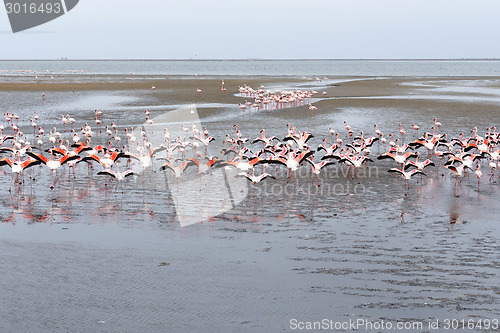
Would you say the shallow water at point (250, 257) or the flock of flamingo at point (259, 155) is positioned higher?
the flock of flamingo at point (259, 155)

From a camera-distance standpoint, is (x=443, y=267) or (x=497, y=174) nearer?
(x=443, y=267)

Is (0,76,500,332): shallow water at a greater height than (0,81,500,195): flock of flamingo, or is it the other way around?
(0,81,500,195): flock of flamingo

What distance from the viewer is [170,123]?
25719mm

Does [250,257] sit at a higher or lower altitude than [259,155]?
lower

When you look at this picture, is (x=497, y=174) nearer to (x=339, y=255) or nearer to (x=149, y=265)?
(x=339, y=255)

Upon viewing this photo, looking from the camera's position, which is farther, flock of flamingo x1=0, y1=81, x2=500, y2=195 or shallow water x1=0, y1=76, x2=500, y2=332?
flock of flamingo x1=0, y1=81, x2=500, y2=195

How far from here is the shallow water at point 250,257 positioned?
23.5ft

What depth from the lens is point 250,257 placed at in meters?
8.98

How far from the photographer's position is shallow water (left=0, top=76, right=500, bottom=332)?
7.16 metres

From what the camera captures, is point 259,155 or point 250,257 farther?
point 259,155

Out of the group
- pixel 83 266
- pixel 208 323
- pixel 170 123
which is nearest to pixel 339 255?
pixel 208 323

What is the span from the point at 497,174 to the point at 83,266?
454 inches

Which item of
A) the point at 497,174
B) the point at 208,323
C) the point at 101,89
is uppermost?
the point at 101,89

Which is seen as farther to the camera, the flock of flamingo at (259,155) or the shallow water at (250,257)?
the flock of flamingo at (259,155)
